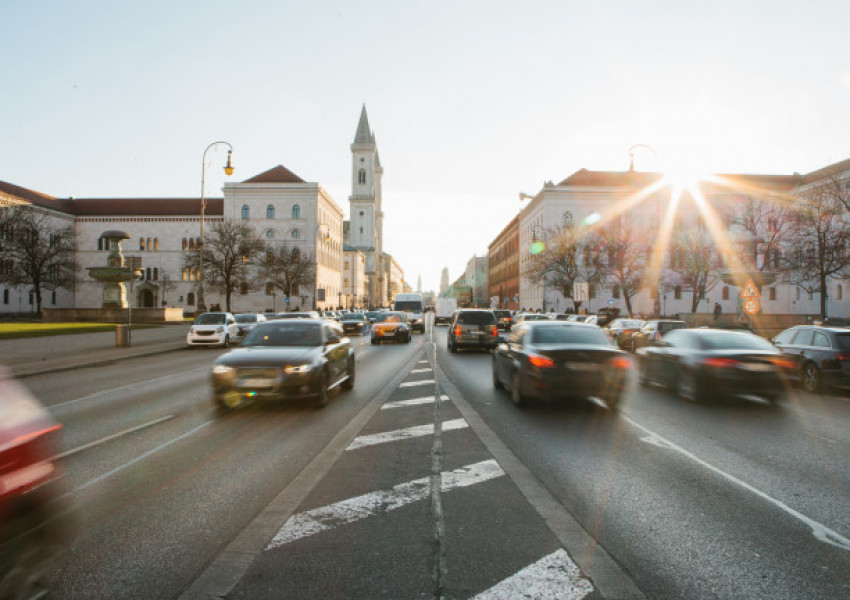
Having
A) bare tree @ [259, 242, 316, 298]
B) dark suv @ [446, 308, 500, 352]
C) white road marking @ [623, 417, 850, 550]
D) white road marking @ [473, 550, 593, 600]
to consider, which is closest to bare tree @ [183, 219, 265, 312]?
bare tree @ [259, 242, 316, 298]

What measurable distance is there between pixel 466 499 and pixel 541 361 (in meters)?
4.96

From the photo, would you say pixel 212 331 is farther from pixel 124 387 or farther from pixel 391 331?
pixel 124 387

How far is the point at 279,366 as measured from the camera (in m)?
9.59

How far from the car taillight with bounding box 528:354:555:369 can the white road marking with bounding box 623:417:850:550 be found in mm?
1921

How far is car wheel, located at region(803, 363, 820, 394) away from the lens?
44.4 feet

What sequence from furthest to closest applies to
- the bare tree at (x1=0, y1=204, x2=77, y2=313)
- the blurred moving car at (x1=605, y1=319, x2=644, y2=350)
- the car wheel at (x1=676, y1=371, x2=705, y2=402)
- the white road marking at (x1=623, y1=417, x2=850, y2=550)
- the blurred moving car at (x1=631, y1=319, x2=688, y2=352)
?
the bare tree at (x1=0, y1=204, x2=77, y2=313) < the blurred moving car at (x1=605, y1=319, x2=644, y2=350) < the blurred moving car at (x1=631, y1=319, x2=688, y2=352) < the car wheel at (x1=676, y1=371, x2=705, y2=402) < the white road marking at (x1=623, y1=417, x2=850, y2=550)

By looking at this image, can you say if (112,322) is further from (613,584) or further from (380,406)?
(613,584)

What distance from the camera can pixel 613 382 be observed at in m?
9.89

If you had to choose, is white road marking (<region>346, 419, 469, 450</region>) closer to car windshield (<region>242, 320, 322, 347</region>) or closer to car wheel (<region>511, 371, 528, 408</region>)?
car wheel (<region>511, 371, 528, 408</region>)

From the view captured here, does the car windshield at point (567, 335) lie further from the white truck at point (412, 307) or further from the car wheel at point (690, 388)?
the white truck at point (412, 307)

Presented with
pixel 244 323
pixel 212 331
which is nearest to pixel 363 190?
pixel 244 323

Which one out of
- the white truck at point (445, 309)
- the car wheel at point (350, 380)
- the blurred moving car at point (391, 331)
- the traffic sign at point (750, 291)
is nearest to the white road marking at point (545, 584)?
the car wheel at point (350, 380)

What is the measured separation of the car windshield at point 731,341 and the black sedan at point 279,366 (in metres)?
7.10

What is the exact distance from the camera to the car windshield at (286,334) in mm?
10844
